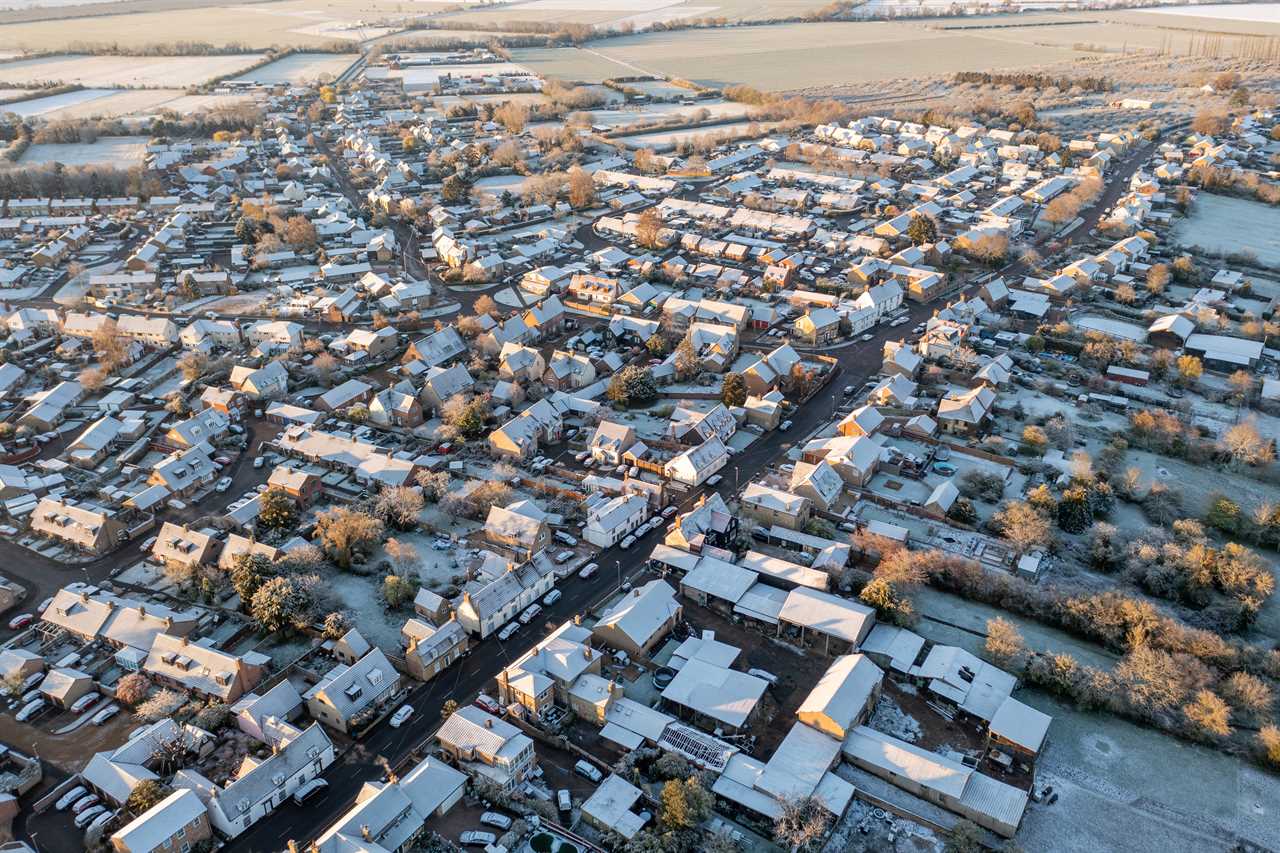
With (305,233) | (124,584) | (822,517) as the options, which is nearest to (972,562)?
(822,517)

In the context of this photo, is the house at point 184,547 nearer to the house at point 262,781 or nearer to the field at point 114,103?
the house at point 262,781

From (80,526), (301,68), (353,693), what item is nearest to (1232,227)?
(353,693)

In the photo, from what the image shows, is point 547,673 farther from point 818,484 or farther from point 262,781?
point 818,484

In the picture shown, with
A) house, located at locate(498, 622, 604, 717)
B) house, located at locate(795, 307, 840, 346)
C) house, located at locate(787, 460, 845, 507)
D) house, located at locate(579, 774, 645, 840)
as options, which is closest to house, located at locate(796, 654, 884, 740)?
house, located at locate(579, 774, 645, 840)

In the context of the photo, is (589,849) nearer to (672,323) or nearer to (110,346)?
(672,323)

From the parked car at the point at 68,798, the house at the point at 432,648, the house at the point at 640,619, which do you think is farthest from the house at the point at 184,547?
the house at the point at 640,619
